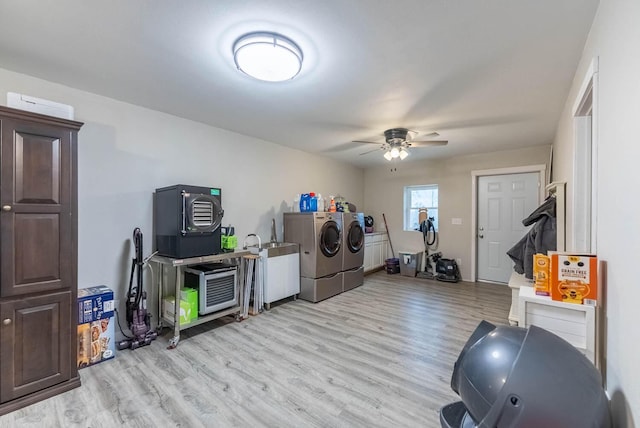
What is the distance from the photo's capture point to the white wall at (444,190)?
497 centimetres

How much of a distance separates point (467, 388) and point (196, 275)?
2779 mm

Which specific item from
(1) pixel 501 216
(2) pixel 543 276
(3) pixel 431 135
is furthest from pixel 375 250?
(2) pixel 543 276

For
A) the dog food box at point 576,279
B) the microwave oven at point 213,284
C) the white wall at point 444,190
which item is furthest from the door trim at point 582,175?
the microwave oven at point 213,284

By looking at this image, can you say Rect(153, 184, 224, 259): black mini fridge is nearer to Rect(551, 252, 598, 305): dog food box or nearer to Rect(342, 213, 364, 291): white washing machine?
Rect(342, 213, 364, 291): white washing machine

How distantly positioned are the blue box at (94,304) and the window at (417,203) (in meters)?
5.30

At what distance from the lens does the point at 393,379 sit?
2178 millimetres

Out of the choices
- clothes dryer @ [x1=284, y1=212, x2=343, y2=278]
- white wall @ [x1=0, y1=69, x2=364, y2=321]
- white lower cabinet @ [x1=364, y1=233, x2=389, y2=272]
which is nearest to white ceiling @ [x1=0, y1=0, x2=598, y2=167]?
white wall @ [x1=0, y1=69, x2=364, y2=321]

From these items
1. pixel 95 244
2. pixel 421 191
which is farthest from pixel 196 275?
pixel 421 191

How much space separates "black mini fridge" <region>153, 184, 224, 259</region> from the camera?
275 centimetres

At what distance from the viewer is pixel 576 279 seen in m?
1.45

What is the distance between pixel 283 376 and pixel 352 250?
277 centimetres

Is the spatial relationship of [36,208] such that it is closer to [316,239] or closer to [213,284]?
[213,284]

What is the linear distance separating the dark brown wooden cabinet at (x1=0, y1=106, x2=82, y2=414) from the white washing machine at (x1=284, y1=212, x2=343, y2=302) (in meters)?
2.64

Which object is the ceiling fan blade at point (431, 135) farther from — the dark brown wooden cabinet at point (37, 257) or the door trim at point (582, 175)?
the dark brown wooden cabinet at point (37, 257)
